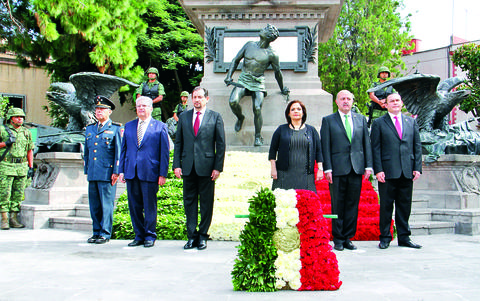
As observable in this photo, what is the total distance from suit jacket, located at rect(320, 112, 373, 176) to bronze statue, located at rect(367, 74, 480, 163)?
3.50 m

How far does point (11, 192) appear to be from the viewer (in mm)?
8461

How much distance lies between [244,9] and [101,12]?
20.2 feet

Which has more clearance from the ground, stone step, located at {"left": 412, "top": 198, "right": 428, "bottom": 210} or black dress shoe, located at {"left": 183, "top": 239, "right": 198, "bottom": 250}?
stone step, located at {"left": 412, "top": 198, "right": 428, "bottom": 210}

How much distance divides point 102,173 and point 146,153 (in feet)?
2.50

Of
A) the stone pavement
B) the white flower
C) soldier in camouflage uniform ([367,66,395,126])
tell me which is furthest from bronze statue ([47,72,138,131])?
the white flower

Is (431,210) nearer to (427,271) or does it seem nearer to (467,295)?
(427,271)

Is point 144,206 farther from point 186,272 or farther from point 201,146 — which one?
point 186,272

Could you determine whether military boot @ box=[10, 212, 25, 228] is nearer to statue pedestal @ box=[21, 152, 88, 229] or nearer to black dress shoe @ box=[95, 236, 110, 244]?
statue pedestal @ box=[21, 152, 88, 229]

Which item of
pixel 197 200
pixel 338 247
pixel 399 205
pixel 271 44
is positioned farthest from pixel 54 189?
pixel 271 44

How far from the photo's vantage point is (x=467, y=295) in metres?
3.65

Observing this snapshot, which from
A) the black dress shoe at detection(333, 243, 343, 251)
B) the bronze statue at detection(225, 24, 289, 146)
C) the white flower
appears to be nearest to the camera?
the white flower

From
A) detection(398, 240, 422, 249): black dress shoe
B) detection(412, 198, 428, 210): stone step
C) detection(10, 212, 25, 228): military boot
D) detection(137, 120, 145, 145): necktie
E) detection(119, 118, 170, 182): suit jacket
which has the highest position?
detection(137, 120, 145, 145): necktie

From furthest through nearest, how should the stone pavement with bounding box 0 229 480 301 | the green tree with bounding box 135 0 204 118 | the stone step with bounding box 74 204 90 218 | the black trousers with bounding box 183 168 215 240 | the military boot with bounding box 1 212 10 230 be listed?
the green tree with bounding box 135 0 204 118
the stone step with bounding box 74 204 90 218
the military boot with bounding box 1 212 10 230
the black trousers with bounding box 183 168 215 240
the stone pavement with bounding box 0 229 480 301

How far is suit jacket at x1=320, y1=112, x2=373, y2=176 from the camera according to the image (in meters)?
5.90
